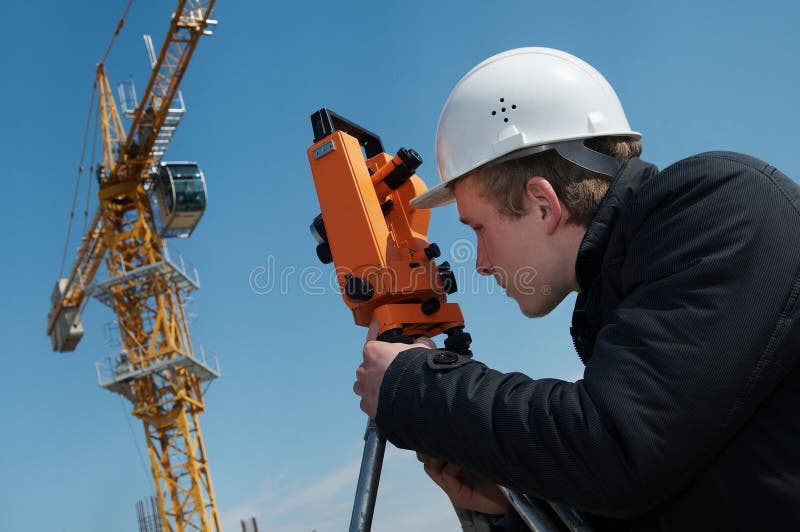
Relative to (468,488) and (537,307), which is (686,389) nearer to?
(537,307)

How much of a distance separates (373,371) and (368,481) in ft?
1.98

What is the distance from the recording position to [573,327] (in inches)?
81.2

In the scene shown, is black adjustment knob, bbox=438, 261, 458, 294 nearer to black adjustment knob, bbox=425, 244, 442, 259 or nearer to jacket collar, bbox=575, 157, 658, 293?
black adjustment knob, bbox=425, 244, 442, 259

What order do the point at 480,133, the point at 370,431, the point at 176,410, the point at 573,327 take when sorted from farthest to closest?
1. the point at 176,410
2. the point at 370,431
3. the point at 480,133
4. the point at 573,327

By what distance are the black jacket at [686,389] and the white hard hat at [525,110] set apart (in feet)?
1.64

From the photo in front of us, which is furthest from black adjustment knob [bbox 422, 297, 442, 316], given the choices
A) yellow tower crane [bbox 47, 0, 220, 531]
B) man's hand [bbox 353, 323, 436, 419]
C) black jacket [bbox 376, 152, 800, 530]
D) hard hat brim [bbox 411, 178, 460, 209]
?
yellow tower crane [bbox 47, 0, 220, 531]

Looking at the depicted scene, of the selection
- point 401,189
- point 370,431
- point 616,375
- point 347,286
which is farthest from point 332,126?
point 616,375

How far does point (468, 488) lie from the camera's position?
249cm

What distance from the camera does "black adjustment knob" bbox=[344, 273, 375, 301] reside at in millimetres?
2842

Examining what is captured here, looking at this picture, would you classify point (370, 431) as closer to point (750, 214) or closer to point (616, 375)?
point (616, 375)

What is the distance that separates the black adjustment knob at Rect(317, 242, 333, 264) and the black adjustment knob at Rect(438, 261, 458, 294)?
44 centimetres

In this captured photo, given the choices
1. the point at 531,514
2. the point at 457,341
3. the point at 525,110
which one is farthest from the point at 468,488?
the point at 525,110

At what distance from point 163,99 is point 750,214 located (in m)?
33.2

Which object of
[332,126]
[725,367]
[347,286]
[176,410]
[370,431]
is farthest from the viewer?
[176,410]
